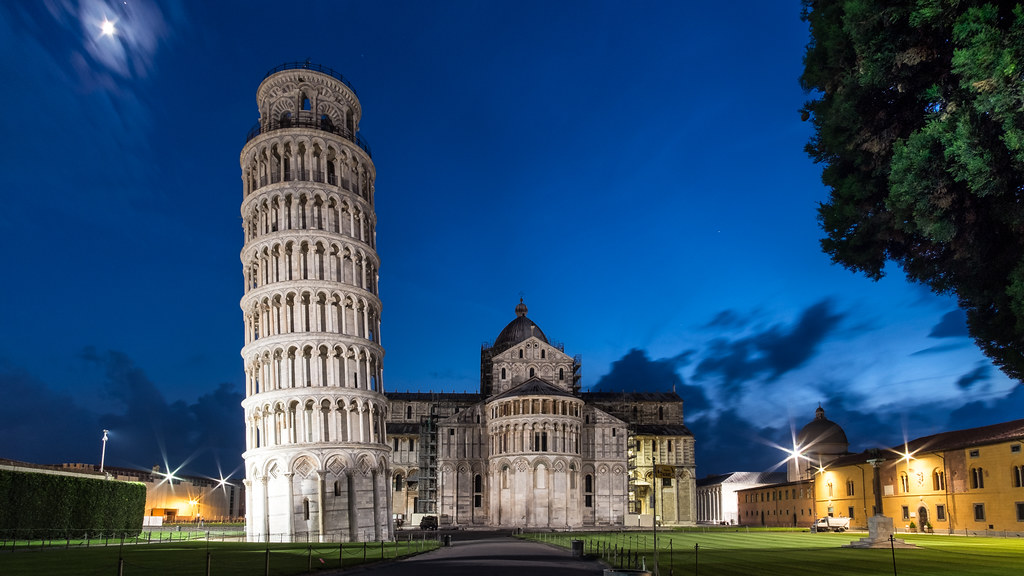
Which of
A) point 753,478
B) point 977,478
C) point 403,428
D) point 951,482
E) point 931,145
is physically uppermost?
point 931,145

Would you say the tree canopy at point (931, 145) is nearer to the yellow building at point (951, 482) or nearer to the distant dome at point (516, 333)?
the yellow building at point (951, 482)

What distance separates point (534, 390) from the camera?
79.0 m

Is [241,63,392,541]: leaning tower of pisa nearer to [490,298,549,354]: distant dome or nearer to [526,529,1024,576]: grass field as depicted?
[526,529,1024,576]: grass field

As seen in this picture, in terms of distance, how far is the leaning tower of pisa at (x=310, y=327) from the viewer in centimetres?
5109

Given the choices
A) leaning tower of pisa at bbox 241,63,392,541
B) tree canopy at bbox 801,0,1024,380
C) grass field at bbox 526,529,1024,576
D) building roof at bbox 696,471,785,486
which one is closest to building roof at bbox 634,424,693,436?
building roof at bbox 696,471,785,486

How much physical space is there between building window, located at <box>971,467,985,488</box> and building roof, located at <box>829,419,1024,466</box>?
1.89m

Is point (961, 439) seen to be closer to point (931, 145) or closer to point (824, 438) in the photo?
point (824, 438)

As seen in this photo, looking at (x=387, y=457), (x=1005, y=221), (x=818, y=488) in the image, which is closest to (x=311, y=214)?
(x=387, y=457)

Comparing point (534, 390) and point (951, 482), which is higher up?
point (534, 390)

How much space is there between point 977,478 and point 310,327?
174 ft

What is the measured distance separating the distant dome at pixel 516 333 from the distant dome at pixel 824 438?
4386 centimetres

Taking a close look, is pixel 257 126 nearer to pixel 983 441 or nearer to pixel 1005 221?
pixel 1005 221

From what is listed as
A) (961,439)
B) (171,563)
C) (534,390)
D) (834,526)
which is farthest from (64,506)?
(961,439)

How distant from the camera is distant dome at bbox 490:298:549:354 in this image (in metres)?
96.2
